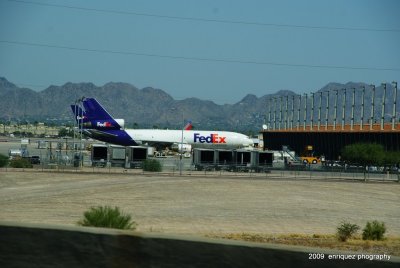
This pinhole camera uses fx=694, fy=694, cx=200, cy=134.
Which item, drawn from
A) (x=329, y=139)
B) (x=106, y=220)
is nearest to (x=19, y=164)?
(x=106, y=220)

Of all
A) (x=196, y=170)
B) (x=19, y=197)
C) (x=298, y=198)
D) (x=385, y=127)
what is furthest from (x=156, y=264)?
(x=385, y=127)

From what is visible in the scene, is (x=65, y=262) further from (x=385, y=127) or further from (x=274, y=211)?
(x=385, y=127)

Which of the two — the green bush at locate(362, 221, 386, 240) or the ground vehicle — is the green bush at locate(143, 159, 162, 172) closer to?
the ground vehicle

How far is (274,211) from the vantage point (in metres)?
37.1

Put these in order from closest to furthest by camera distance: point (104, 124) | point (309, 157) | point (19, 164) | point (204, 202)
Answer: point (204, 202) < point (19, 164) < point (104, 124) < point (309, 157)

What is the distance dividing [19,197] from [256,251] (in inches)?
1315

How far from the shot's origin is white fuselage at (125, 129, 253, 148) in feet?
351

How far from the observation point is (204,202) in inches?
1597

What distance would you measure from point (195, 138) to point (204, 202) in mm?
68524

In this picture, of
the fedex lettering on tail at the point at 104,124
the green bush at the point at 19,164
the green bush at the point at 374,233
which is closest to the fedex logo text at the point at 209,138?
the fedex lettering on tail at the point at 104,124

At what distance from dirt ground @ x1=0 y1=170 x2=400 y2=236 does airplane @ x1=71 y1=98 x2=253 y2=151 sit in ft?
156

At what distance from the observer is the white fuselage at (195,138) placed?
10706cm

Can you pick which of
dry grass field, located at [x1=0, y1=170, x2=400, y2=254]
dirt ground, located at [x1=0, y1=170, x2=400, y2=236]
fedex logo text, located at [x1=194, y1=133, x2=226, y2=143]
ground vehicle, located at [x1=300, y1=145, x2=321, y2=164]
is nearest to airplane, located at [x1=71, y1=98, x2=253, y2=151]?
fedex logo text, located at [x1=194, y1=133, x2=226, y2=143]

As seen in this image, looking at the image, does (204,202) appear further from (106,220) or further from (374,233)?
(106,220)
